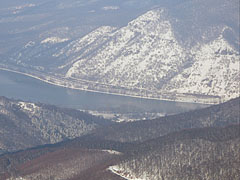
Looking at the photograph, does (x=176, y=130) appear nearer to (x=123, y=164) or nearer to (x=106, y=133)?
(x=106, y=133)

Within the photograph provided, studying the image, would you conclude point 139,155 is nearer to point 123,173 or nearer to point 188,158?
point 123,173

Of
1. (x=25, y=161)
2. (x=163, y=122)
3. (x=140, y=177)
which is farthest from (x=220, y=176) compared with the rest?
(x=163, y=122)

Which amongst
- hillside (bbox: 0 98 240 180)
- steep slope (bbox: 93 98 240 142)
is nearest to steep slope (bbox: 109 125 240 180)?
hillside (bbox: 0 98 240 180)

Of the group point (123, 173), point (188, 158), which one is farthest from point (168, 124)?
point (123, 173)

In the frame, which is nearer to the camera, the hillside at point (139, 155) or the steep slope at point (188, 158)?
the steep slope at point (188, 158)

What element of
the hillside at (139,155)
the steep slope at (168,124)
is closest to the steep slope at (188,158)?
the hillside at (139,155)

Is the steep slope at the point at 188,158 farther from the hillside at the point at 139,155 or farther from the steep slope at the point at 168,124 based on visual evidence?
the steep slope at the point at 168,124
